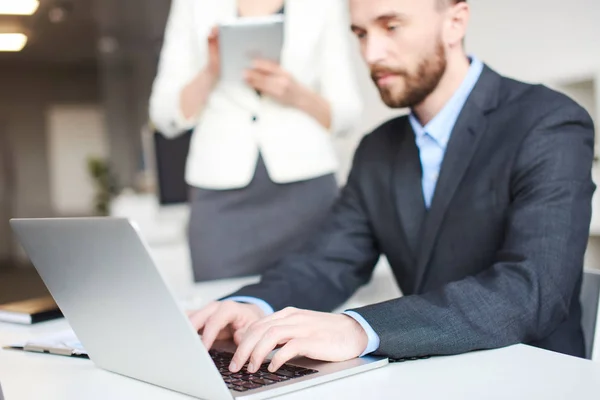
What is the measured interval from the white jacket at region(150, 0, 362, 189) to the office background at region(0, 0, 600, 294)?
0.11 m

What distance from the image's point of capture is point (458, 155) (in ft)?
4.96

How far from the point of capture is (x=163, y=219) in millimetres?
2754

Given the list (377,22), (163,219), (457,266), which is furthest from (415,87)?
(163,219)

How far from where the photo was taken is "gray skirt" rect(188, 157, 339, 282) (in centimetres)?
242

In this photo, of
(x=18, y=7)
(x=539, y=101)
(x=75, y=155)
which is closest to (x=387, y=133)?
(x=539, y=101)

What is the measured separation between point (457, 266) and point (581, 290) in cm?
24

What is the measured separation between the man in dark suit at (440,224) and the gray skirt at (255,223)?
61cm

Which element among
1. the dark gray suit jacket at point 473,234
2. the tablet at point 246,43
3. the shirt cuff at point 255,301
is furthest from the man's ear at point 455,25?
the shirt cuff at point 255,301

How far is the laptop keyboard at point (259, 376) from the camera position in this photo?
87 centimetres

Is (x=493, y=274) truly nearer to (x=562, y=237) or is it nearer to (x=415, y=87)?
(x=562, y=237)

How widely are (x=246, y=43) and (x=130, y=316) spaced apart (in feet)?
5.14

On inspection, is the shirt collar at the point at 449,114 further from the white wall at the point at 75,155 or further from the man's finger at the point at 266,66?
the white wall at the point at 75,155

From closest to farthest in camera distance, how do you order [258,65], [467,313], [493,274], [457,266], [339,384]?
[339,384] → [467,313] → [493,274] → [457,266] → [258,65]

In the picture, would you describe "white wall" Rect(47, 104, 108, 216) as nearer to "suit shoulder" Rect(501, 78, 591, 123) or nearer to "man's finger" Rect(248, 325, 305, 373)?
"suit shoulder" Rect(501, 78, 591, 123)
